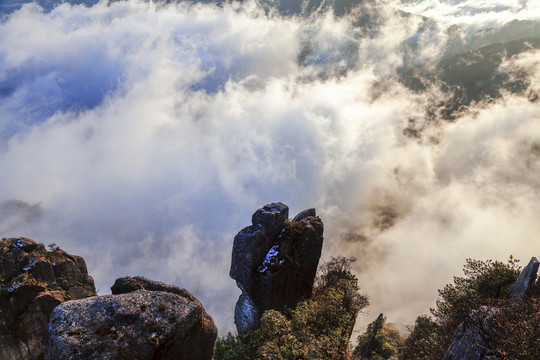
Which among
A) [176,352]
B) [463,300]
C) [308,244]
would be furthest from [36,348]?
[463,300]

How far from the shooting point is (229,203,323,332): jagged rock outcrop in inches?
1709

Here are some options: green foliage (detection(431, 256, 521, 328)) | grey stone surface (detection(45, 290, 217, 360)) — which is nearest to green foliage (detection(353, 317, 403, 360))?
green foliage (detection(431, 256, 521, 328))

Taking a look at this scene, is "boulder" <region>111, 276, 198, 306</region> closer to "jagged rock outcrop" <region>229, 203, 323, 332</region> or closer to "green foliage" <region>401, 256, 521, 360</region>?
"jagged rock outcrop" <region>229, 203, 323, 332</region>

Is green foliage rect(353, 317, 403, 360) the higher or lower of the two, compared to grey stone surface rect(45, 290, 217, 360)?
lower

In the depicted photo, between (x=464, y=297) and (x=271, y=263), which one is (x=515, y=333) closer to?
(x=464, y=297)

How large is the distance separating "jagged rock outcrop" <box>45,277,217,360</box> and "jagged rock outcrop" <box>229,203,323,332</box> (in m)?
23.1

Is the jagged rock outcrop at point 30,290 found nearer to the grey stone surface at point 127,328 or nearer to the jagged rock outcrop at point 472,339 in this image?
the grey stone surface at point 127,328

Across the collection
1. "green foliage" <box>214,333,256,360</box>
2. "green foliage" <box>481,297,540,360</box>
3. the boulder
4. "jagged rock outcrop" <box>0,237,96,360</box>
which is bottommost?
"green foliage" <box>481,297,540,360</box>

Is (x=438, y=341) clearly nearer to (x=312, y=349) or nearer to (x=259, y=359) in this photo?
(x=312, y=349)

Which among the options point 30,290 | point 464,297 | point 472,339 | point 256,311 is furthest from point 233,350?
point 464,297

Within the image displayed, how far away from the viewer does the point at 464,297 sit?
1528 inches

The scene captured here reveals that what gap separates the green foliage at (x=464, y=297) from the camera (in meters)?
35.8

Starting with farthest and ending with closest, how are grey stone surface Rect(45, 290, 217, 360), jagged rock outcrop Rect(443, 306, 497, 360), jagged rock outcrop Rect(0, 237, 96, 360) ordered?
1. jagged rock outcrop Rect(0, 237, 96, 360)
2. jagged rock outcrop Rect(443, 306, 497, 360)
3. grey stone surface Rect(45, 290, 217, 360)

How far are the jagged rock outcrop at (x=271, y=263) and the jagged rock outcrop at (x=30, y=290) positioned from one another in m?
20.6
